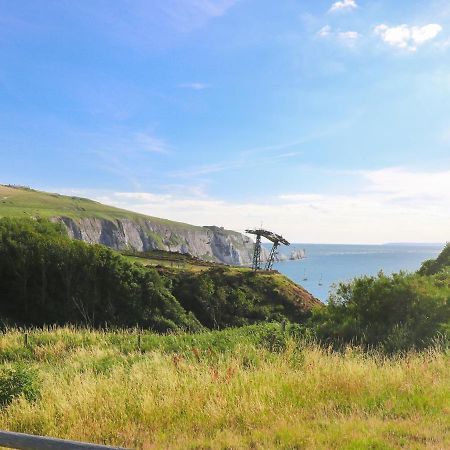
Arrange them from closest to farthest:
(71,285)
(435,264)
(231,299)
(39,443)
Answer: (39,443) < (435,264) < (71,285) < (231,299)

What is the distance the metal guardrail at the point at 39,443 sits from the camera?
4055 millimetres

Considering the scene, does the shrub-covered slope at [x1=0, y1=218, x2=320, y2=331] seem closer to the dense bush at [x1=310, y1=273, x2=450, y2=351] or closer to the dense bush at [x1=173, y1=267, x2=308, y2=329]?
the dense bush at [x1=173, y1=267, x2=308, y2=329]

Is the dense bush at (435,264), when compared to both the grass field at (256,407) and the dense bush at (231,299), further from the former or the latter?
the dense bush at (231,299)

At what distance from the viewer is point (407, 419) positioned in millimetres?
5938

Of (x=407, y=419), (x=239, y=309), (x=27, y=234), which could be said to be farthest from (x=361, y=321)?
(x=239, y=309)

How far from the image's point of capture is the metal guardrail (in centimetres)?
405

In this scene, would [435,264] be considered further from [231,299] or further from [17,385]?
[231,299]

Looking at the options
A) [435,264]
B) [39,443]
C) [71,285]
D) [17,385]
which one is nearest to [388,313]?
[435,264]

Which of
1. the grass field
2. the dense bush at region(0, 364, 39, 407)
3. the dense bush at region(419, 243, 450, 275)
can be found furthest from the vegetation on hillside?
the dense bush at region(0, 364, 39, 407)

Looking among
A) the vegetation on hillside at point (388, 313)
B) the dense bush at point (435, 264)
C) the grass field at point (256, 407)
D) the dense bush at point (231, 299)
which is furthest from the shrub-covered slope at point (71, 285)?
the grass field at point (256, 407)

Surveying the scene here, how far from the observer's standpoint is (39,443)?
169 inches

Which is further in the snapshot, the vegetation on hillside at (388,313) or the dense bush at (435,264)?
the dense bush at (435,264)

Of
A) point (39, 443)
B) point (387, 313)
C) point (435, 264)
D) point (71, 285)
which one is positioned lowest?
point (71, 285)

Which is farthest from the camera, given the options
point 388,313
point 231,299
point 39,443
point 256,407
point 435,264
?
point 231,299
